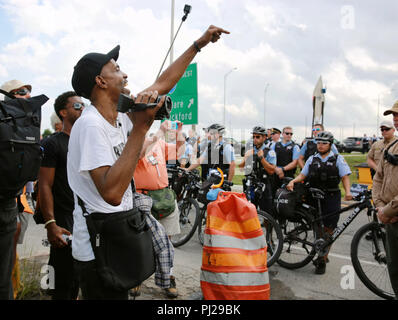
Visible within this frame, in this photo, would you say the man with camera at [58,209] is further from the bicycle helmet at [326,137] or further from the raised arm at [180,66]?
the bicycle helmet at [326,137]

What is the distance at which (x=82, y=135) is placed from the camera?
5.40 feet

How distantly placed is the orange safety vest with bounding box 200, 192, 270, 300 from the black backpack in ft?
5.24

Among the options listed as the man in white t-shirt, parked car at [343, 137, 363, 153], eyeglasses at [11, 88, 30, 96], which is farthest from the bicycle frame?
parked car at [343, 137, 363, 153]

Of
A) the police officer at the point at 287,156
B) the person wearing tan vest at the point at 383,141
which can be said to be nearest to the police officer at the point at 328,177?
the person wearing tan vest at the point at 383,141

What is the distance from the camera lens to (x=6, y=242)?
2.16m

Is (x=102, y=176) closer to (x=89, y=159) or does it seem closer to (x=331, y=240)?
(x=89, y=159)

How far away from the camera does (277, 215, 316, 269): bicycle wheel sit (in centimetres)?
494

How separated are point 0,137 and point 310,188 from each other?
13.4ft

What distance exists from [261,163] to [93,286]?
498 centimetres

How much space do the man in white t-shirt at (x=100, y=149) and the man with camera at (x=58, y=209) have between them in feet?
3.50

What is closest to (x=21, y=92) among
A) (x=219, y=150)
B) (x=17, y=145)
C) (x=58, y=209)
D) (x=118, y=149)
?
(x=58, y=209)

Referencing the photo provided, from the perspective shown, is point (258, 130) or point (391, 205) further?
point (258, 130)

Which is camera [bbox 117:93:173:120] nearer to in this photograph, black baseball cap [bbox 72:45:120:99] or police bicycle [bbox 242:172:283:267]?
black baseball cap [bbox 72:45:120:99]
